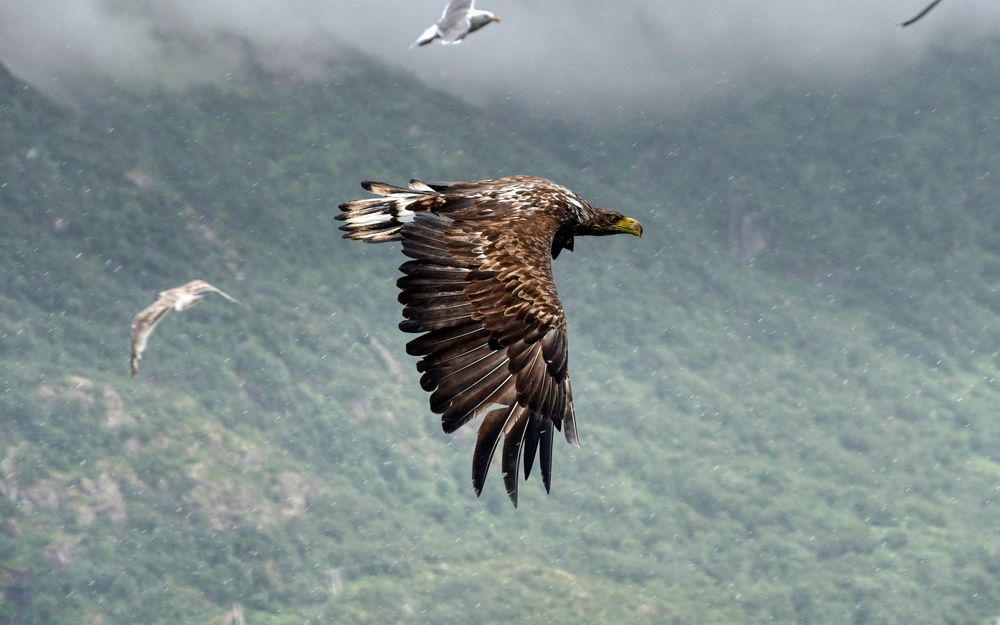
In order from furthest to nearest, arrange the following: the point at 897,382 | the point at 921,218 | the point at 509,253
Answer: the point at 921,218 < the point at 897,382 < the point at 509,253

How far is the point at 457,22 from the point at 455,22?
2cm

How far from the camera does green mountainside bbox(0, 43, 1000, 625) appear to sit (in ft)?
381

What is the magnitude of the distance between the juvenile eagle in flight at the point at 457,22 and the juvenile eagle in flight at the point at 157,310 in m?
4.90

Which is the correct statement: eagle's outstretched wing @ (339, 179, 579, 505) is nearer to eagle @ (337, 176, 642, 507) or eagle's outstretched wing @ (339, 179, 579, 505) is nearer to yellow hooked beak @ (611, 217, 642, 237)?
eagle @ (337, 176, 642, 507)

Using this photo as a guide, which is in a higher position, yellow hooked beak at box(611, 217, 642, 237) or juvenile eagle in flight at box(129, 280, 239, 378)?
yellow hooked beak at box(611, 217, 642, 237)

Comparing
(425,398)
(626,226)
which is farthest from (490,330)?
(425,398)

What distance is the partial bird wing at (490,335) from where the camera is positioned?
1098cm

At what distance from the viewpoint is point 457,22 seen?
1516 cm

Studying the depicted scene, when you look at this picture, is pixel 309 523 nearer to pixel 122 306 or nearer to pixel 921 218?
pixel 122 306

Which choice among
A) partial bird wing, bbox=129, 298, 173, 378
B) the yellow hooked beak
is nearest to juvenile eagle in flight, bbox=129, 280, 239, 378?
partial bird wing, bbox=129, 298, 173, 378

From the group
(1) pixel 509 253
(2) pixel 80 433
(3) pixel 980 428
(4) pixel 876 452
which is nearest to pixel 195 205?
(2) pixel 80 433

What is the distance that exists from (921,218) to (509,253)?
182566 mm

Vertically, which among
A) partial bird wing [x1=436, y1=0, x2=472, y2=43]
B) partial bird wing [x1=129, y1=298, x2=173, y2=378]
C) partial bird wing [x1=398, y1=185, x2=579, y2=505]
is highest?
partial bird wing [x1=436, y1=0, x2=472, y2=43]

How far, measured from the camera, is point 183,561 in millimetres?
115562
